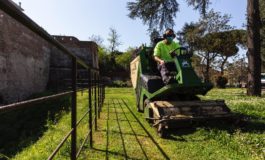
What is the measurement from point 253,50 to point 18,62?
13.9 meters

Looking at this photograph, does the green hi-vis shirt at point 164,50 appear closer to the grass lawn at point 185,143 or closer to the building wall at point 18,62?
the grass lawn at point 185,143

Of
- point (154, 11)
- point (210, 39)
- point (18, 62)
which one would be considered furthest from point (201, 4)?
point (210, 39)

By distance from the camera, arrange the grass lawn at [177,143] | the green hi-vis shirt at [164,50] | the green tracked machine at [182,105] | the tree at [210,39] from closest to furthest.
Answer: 1. the grass lawn at [177,143]
2. the green tracked machine at [182,105]
3. the green hi-vis shirt at [164,50]
4. the tree at [210,39]

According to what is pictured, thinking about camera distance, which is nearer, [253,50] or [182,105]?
[182,105]

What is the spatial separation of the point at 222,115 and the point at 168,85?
1341mm

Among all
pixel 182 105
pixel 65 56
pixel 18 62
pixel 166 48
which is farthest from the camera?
pixel 65 56

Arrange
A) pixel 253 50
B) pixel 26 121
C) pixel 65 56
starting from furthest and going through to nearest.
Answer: pixel 65 56
pixel 253 50
pixel 26 121

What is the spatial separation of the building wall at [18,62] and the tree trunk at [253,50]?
32.1ft

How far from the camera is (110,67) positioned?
217 ft

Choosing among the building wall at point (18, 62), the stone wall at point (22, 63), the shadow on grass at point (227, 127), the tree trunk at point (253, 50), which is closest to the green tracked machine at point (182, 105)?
the shadow on grass at point (227, 127)

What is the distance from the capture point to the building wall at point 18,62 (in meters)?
20.7

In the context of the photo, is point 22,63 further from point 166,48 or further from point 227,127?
point 227,127

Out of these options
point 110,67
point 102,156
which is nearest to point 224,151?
point 102,156

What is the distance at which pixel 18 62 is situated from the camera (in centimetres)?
2306
